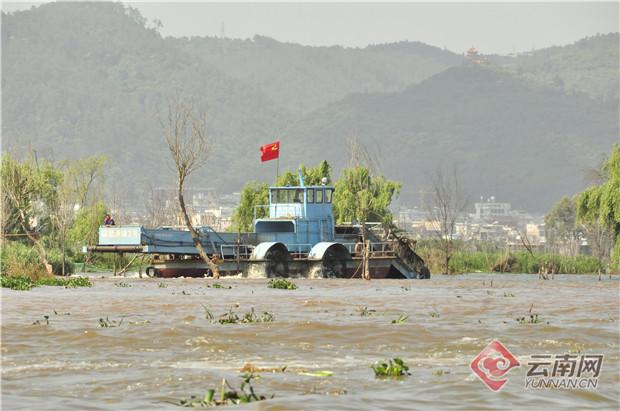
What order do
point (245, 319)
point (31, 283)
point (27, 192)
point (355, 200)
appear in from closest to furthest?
point (245, 319) < point (31, 283) < point (27, 192) < point (355, 200)

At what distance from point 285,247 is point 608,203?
1306cm

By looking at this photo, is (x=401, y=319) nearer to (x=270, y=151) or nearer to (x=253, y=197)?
(x=270, y=151)

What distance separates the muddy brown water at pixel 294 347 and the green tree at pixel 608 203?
16.9 metres

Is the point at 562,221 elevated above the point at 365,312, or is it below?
above

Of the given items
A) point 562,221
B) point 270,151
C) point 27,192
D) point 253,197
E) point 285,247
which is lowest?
point 285,247

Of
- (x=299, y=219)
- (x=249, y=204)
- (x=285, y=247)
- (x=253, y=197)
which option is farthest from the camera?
(x=253, y=197)

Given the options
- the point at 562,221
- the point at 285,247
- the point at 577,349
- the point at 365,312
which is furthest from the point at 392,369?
the point at 562,221

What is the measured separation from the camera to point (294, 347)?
1819 centimetres

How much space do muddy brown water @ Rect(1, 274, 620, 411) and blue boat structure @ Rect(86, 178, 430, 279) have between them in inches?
434

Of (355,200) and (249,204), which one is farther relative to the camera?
(249,204)

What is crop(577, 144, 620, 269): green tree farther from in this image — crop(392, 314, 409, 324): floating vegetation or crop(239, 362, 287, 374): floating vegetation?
crop(239, 362, 287, 374): floating vegetation

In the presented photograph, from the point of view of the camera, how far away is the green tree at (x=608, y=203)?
1847 inches

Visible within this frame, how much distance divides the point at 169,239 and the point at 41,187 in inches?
897

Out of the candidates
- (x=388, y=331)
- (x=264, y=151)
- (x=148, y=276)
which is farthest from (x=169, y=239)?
(x=388, y=331)
